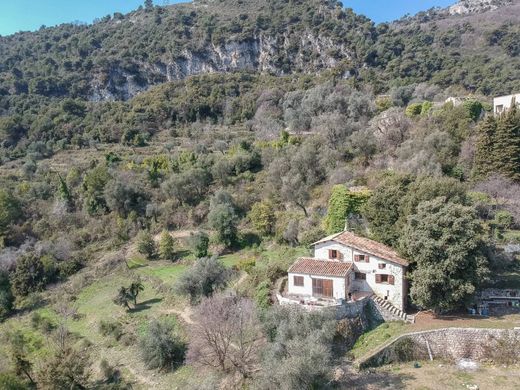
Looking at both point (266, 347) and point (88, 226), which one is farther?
point (88, 226)

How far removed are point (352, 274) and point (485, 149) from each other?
18.8m

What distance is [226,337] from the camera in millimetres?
23312

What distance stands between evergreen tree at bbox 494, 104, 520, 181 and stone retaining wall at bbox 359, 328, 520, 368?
17.6 metres

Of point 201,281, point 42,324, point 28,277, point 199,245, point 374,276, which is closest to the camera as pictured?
point 374,276

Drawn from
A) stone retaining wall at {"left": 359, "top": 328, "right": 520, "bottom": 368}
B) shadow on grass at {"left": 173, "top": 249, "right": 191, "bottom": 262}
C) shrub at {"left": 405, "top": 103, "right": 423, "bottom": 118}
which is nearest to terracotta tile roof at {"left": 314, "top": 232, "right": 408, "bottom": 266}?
stone retaining wall at {"left": 359, "top": 328, "right": 520, "bottom": 368}

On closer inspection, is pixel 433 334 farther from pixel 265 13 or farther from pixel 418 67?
pixel 265 13

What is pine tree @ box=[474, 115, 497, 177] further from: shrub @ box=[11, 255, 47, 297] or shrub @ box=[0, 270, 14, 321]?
shrub @ box=[0, 270, 14, 321]

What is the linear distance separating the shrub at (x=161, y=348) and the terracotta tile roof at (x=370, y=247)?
1234cm

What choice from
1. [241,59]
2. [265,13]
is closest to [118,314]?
[241,59]

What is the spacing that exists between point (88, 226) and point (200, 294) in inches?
954

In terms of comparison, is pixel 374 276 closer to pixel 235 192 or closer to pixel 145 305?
pixel 145 305

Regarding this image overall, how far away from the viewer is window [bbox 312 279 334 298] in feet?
82.4

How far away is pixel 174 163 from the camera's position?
53.6 m

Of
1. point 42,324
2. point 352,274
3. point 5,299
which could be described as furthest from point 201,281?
point 5,299
